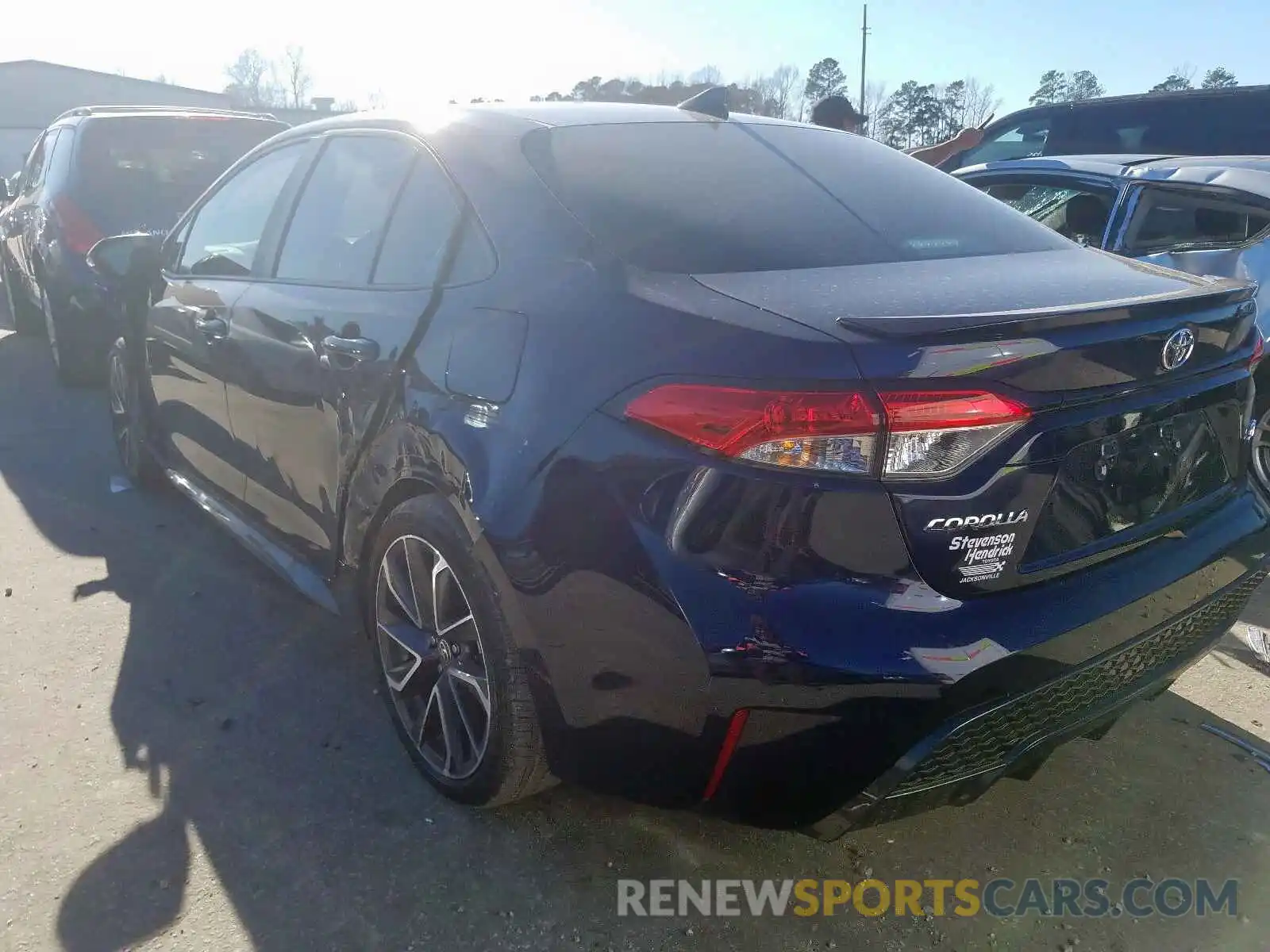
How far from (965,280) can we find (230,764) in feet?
7.09

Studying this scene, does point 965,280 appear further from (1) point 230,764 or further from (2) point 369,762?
(1) point 230,764

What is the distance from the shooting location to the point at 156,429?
13.9 ft

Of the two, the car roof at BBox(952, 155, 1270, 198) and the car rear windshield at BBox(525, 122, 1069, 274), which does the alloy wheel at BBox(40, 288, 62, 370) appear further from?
the car roof at BBox(952, 155, 1270, 198)

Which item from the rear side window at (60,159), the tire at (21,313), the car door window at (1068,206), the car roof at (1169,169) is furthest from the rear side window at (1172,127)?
the tire at (21,313)

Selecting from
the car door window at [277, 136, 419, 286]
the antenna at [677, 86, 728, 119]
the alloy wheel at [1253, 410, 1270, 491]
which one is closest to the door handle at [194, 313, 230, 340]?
the car door window at [277, 136, 419, 286]

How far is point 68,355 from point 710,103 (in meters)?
5.38

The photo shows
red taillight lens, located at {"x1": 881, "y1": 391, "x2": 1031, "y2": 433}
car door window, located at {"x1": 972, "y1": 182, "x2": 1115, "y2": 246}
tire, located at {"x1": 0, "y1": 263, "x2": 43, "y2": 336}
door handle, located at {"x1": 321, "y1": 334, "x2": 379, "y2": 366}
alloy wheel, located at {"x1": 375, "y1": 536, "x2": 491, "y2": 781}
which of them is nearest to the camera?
red taillight lens, located at {"x1": 881, "y1": 391, "x2": 1031, "y2": 433}

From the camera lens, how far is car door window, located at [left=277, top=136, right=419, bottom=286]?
277cm

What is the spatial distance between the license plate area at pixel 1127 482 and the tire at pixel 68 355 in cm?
653

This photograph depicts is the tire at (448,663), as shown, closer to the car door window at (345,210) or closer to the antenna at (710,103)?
the car door window at (345,210)

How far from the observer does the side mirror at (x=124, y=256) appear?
4105 mm

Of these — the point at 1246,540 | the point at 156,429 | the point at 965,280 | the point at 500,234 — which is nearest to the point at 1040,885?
the point at 1246,540

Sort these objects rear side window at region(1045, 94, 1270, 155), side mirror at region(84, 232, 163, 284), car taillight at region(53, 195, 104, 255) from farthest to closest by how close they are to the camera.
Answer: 1. rear side window at region(1045, 94, 1270, 155)
2. car taillight at region(53, 195, 104, 255)
3. side mirror at region(84, 232, 163, 284)

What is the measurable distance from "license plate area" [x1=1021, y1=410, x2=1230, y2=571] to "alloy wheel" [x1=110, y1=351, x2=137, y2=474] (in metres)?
4.03
